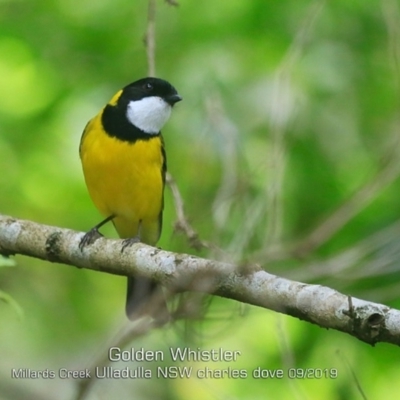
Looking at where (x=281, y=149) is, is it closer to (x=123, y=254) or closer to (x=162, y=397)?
(x=123, y=254)

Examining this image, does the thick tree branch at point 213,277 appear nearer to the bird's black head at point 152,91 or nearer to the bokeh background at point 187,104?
the bokeh background at point 187,104

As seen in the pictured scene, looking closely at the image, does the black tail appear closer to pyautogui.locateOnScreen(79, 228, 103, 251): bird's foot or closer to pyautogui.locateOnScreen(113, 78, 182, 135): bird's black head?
pyautogui.locateOnScreen(79, 228, 103, 251): bird's foot

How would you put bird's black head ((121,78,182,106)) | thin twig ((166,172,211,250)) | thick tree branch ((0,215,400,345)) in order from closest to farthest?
thick tree branch ((0,215,400,345))
thin twig ((166,172,211,250))
bird's black head ((121,78,182,106))

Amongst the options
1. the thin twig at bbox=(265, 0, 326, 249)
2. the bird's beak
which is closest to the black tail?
the thin twig at bbox=(265, 0, 326, 249)

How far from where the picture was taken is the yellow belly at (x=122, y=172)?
4984mm

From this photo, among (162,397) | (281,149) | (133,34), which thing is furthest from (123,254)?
(133,34)

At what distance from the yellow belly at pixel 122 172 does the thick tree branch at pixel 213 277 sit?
97 cm

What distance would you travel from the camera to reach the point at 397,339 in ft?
8.67

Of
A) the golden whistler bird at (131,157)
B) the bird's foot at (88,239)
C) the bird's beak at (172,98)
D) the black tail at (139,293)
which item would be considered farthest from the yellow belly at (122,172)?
the bird's foot at (88,239)

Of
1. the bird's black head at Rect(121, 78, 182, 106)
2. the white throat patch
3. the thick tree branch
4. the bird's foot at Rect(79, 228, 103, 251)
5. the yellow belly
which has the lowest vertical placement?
the thick tree branch

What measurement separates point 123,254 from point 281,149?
33.7 inches

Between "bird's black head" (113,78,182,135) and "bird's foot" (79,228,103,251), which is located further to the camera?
"bird's black head" (113,78,182,135)

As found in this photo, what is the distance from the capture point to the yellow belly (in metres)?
4.98

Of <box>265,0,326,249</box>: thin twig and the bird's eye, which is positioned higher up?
the bird's eye
